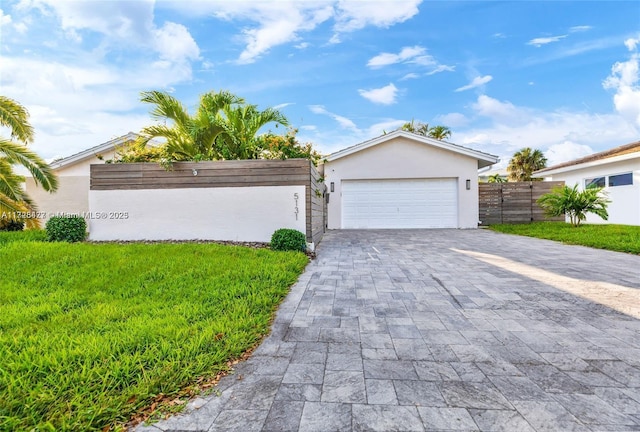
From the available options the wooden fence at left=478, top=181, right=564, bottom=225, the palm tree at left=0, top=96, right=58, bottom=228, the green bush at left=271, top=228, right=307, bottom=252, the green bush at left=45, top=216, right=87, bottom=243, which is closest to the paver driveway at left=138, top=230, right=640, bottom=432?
the green bush at left=271, top=228, right=307, bottom=252

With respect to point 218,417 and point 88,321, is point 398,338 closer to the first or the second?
point 218,417

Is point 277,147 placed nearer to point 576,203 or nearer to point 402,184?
point 402,184

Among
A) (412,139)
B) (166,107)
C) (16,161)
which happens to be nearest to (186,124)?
(166,107)

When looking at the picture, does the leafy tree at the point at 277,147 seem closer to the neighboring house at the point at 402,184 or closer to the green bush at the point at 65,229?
the neighboring house at the point at 402,184

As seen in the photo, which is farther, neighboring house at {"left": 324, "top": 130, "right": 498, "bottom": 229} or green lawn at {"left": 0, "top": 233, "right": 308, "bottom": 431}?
neighboring house at {"left": 324, "top": 130, "right": 498, "bottom": 229}

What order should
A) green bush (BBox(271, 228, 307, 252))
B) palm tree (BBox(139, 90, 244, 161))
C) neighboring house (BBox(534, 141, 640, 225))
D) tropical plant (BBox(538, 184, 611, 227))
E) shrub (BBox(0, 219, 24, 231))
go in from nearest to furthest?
green bush (BBox(271, 228, 307, 252)) < palm tree (BBox(139, 90, 244, 161)) < shrub (BBox(0, 219, 24, 231)) < tropical plant (BBox(538, 184, 611, 227)) < neighboring house (BBox(534, 141, 640, 225))

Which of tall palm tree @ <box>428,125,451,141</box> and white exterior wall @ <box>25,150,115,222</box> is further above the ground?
tall palm tree @ <box>428,125,451,141</box>

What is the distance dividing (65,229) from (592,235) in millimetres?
14498

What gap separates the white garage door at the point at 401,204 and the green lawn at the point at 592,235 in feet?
7.01

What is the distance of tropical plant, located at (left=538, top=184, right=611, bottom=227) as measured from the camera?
1055cm

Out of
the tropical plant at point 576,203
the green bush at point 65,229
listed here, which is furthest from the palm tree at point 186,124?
the tropical plant at point 576,203

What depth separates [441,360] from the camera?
2193mm

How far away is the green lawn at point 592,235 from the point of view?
699 centimetres

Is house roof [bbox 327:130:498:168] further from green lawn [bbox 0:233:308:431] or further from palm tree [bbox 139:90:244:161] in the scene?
green lawn [bbox 0:233:308:431]
